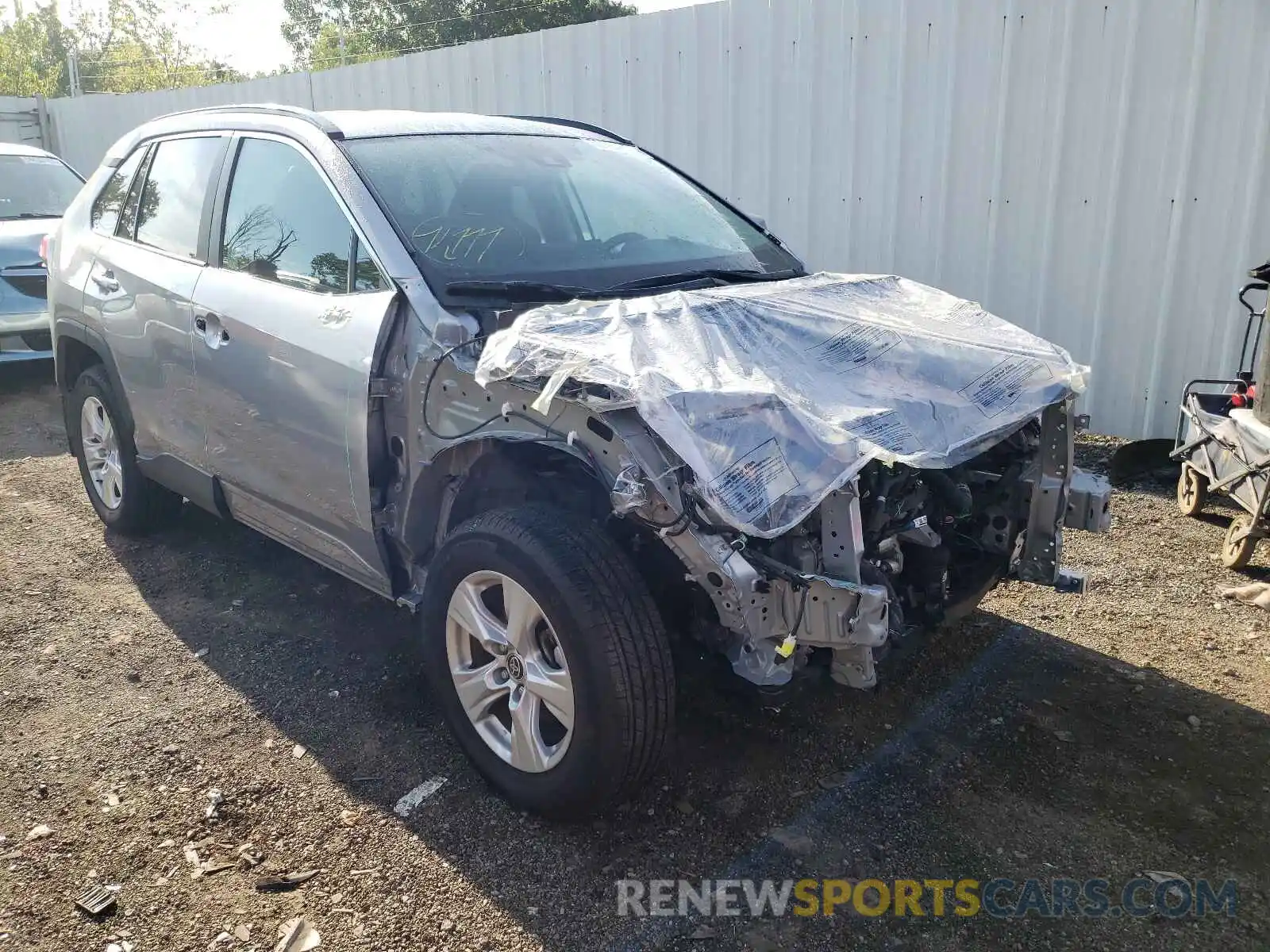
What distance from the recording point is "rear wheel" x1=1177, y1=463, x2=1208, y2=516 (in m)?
5.00

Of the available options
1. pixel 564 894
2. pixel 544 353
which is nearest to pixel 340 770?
pixel 564 894

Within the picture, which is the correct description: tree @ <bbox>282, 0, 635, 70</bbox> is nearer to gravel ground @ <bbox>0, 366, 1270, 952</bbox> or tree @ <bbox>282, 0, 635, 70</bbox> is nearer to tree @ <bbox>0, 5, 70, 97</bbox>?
tree @ <bbox>0, 5, 70, 97</bbox>

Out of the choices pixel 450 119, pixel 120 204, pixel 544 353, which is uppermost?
pixel 450 119

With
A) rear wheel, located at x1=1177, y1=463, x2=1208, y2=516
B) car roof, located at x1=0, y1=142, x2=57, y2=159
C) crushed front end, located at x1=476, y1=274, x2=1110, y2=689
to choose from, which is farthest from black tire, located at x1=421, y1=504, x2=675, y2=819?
car roof, located at x1=0, y1=142, x2=57, y2=159

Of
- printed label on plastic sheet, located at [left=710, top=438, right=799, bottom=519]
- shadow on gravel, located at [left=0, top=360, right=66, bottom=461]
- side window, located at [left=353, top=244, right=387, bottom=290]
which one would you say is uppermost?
side window, located at [left=353, top=244, right=387, bottom=290]

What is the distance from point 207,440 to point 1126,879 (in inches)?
134

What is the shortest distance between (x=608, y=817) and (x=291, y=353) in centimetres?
180

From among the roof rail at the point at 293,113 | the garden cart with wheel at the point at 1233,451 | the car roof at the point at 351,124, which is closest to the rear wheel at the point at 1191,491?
the garden cart with wheel at the point at 1233,451

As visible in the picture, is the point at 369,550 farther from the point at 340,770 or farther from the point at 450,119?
the point at 450,119

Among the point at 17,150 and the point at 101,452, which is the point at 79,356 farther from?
the point at 17,150

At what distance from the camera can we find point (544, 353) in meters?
2.53

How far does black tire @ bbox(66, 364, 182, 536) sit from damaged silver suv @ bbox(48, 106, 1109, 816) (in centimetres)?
42

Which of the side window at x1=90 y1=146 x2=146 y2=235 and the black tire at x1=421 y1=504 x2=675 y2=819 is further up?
the side window at x1=90 y1=146 x2=146 y2=235

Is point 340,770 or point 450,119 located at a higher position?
point 450,119
